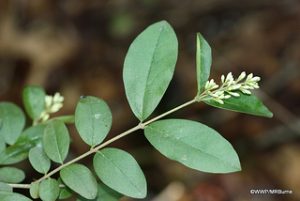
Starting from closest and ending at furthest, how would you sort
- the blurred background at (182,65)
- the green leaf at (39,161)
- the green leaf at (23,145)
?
1. the green leaf at (39,161)
2. the green leaf at (23,145)
3. the blurred background at (182,65)

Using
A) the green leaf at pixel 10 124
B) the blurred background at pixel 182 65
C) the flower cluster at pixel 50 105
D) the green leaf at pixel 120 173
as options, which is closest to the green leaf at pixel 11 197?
the green leaf at pixel 120 173

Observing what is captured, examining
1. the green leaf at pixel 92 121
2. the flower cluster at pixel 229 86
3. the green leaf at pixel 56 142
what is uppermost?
the flower cluster at pixel 229 86

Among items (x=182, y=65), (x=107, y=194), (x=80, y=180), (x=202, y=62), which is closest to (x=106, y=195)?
(x=107, y=194)

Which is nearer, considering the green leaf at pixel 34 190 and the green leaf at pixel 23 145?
the green leaf at pixel 34 190

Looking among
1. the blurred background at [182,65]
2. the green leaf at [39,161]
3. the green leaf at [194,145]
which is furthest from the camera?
the blurred background at [182,65]

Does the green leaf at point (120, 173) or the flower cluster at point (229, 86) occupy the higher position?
the flower cluster at point (229, 86)

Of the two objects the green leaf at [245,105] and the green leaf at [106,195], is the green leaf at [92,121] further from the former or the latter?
the green leaf at [245,105]

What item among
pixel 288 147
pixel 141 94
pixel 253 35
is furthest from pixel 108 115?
pixel 253 35
